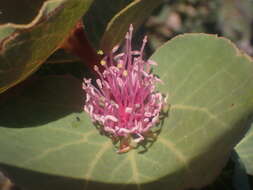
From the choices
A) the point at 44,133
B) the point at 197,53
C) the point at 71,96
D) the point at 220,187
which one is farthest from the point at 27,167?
the point at 220,187

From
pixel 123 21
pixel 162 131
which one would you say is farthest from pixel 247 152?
pixel 123 21

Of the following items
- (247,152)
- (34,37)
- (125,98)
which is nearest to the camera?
(34,37)

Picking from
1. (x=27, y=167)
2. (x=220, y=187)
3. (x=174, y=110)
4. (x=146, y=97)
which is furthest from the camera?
(x=220, y=187)

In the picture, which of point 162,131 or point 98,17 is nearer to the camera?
point 162,131

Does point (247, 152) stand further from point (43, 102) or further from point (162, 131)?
point (43, 102)

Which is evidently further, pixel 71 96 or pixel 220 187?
pixel 220 187

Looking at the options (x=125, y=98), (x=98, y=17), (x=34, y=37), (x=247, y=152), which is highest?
(x=34, y=37)

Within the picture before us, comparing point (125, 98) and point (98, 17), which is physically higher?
point (98, 17)

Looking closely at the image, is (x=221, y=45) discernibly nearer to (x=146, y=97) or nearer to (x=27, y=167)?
(x=146, y=97)
